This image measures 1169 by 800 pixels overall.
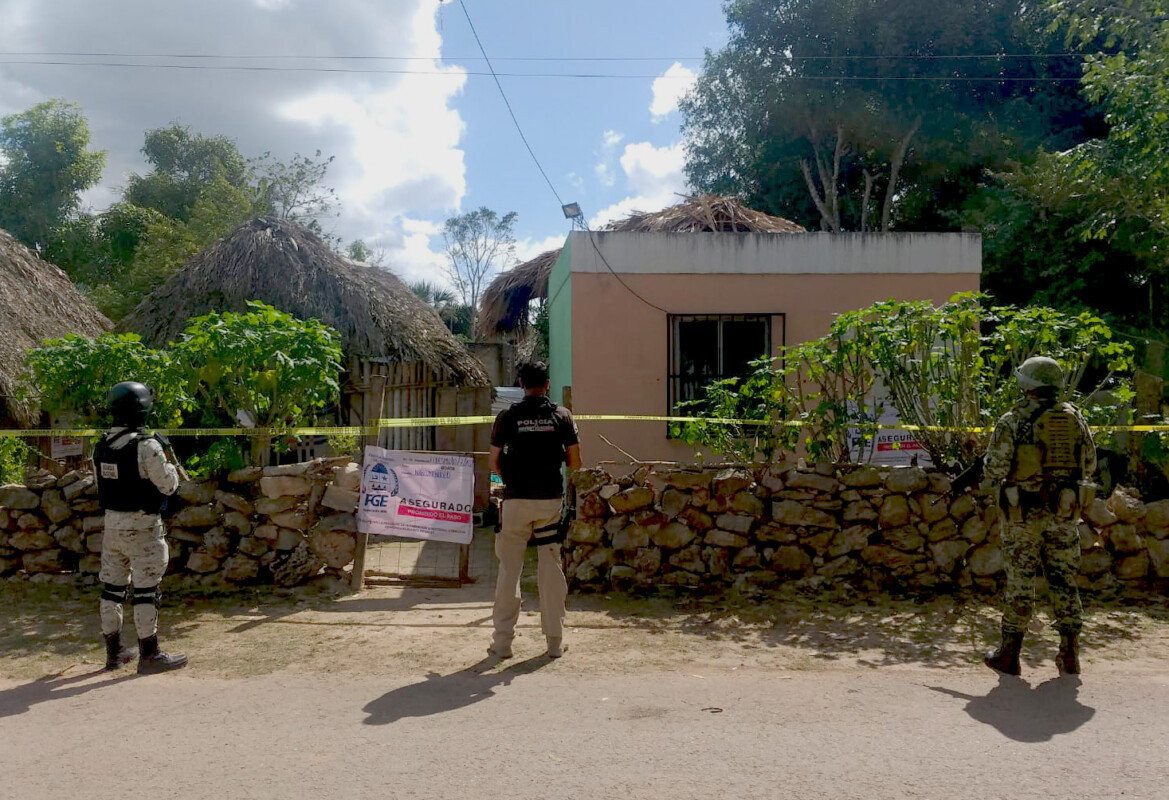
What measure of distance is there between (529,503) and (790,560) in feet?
8.25

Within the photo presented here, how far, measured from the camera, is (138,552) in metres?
5.07

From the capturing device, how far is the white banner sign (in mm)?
6961

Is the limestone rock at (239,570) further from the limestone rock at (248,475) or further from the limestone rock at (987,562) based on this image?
the limestone rock at (987,562)

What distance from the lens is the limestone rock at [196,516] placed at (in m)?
6.95

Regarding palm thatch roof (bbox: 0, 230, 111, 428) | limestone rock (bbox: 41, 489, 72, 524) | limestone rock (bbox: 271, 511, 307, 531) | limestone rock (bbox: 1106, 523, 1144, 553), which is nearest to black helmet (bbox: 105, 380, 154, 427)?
limestone rock (bbox: 271, 511, 307, 531)

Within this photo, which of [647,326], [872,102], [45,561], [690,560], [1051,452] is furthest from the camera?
[872,102]

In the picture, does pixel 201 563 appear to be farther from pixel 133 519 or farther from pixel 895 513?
pixel 895 513

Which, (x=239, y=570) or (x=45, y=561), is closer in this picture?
(x=239, y=570)

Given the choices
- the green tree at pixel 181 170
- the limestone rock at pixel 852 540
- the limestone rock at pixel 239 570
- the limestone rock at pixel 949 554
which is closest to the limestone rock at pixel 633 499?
the limestone rock at pixel 852 540

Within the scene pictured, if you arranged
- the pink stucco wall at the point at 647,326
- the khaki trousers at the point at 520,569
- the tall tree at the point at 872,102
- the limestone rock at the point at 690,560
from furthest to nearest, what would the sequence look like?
the tall tree at the point at 872,102
the pink stucco wall at the point at 647,326
the limestone rock at the point at 690,560
the khaki trousers at the point at 520,569

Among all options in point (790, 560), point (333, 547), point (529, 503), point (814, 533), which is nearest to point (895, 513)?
point (814, 533)

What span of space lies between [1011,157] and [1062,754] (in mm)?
19211

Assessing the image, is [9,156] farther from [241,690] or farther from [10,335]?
[241,690]

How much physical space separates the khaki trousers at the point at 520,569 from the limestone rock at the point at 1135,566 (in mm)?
4346
